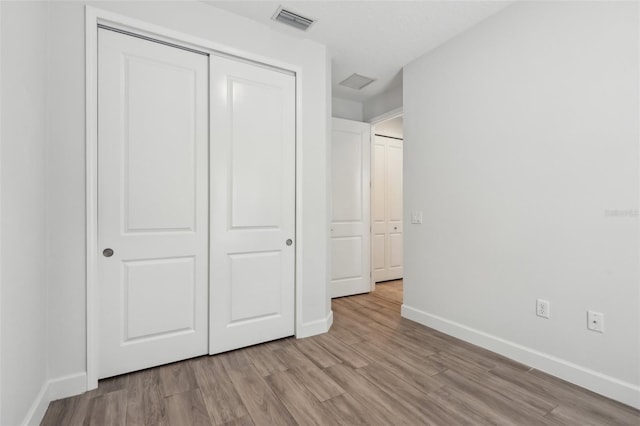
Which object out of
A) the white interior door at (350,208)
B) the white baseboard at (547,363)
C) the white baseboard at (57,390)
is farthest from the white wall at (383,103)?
the white baseboard at (57,390)

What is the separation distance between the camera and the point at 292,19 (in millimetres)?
2445

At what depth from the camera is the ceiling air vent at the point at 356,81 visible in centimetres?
357

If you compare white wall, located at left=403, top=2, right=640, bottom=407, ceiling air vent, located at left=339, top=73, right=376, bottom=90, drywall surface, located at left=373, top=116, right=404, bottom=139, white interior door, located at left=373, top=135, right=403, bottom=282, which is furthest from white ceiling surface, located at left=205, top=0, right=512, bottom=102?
white interior door, located at left=373, top=135, right=403, bottom=282

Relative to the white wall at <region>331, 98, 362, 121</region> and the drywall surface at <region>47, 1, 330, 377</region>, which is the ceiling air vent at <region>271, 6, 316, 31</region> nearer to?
the drywall surface at <region>47, 1, 330, 377</region>

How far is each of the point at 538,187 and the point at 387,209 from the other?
2.81 meters

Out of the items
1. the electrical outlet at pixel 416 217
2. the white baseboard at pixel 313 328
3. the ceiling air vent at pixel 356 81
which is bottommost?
the white baseboard at pixel 313 328

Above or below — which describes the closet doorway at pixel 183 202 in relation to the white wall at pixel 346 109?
below

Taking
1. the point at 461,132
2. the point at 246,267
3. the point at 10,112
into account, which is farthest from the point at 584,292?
the point at 10,112

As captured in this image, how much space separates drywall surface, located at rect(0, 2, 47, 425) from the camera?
126 centimetres

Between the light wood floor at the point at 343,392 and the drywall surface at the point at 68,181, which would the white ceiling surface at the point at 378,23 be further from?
the light wood floor at the point at 343,392

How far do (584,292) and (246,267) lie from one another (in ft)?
7.80

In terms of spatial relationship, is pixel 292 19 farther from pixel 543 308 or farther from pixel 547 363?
pixel 547 363

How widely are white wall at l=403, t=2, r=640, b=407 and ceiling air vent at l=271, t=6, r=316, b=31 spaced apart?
128cm

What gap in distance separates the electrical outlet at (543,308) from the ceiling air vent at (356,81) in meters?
2.87
